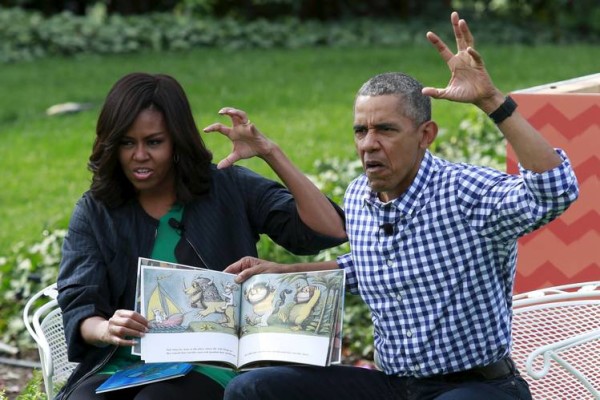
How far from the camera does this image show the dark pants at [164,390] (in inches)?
134

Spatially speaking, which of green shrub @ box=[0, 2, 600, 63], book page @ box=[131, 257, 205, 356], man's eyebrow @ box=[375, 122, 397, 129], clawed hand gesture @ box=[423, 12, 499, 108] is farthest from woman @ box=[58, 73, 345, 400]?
green shrub @ box=[0, 2, 600, 63]

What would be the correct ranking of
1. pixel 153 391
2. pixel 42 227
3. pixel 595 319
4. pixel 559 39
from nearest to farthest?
pixel 153 391, pixel 595 319, pixel 42 227, pixel 559 39

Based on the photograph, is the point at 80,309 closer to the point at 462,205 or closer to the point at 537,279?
the point at 462,205

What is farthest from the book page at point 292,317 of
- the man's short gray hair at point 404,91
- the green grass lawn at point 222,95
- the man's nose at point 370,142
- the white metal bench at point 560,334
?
the green grass lawn at point 222,95

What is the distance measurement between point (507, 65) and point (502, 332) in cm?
999

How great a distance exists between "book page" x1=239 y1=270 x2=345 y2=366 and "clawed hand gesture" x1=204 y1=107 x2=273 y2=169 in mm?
376

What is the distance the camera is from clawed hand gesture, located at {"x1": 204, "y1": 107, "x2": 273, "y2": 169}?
353cm

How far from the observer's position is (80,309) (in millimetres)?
3572

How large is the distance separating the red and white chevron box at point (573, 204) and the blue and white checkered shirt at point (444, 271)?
1.06m

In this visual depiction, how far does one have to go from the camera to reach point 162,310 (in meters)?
3.37

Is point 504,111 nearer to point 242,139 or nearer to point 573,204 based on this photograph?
point 242,139

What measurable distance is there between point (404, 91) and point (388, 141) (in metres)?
0.14

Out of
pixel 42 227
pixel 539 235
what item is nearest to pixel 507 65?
pixel 42 227

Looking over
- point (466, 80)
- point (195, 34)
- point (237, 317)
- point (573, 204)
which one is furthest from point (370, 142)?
point (195, 34)
